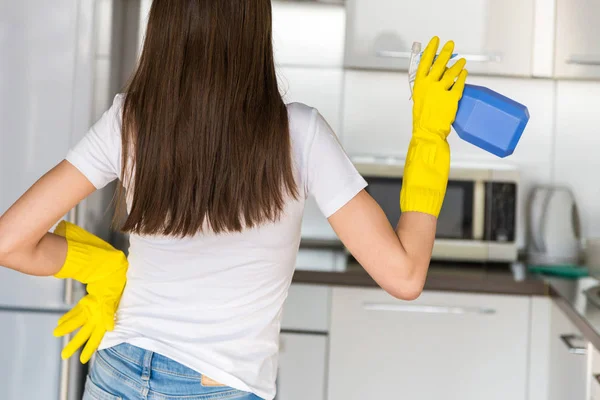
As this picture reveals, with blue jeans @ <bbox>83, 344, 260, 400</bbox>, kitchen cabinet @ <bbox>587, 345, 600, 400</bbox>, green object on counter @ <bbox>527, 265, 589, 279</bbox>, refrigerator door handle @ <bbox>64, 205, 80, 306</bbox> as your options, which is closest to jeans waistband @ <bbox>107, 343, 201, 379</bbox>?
blue jeans @ <bbox>83, 344, 260, 400</bbox>

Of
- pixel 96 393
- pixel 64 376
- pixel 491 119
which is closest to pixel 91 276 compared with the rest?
Result: pixel 96 393

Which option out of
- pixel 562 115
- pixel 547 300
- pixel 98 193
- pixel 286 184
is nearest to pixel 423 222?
pixel 286 184

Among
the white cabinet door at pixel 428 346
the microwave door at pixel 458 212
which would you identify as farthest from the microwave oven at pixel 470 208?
the white cabinet door at pixel 428 346

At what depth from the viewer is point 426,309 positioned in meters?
2.31

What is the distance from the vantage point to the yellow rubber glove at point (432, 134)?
1.13 meters

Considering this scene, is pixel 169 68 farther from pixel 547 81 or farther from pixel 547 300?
pixel 547 81

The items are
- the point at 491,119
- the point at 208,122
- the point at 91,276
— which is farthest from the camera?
the point at 91,276

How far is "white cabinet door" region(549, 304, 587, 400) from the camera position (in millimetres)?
1878

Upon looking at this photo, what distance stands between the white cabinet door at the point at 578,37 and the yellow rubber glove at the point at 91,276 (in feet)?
5.61

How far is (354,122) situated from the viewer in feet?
9.54

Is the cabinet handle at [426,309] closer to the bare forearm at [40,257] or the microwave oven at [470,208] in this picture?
the microwave oven at [470,208]

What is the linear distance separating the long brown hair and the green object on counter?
5.32 ft

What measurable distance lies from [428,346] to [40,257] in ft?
4.50

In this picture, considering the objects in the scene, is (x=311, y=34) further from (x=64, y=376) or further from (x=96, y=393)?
(x=96, y=393)
